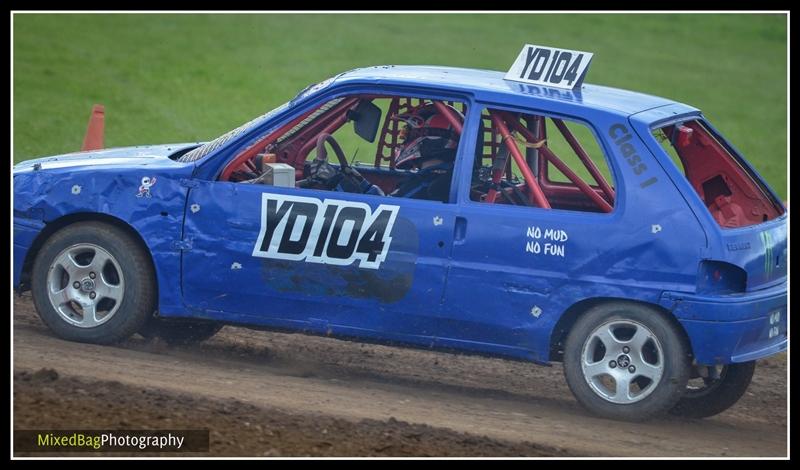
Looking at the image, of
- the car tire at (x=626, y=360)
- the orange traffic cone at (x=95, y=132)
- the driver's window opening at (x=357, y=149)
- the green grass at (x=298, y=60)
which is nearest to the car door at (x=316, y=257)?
the driver's window opening at (x=357, y=149)

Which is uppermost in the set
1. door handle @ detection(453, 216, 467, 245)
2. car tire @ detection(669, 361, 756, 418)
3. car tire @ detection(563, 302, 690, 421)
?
door handle @ detection(453, 216, 467, 245)

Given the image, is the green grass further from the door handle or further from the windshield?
the door handle

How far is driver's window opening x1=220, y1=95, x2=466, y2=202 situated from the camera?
8.12 m

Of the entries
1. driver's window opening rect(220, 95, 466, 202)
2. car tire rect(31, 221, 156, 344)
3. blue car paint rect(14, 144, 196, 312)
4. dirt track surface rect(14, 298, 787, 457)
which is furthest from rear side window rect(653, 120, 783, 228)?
car tire rect(31, 221, 156, 344)

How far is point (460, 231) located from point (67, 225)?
240 centimetres

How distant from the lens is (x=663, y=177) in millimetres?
7629

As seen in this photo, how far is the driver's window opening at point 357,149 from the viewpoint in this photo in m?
8.12

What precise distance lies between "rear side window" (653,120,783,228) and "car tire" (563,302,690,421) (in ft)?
3.69

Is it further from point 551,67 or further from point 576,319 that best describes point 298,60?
point 576,319

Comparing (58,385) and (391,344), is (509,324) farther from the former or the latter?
(58,385)

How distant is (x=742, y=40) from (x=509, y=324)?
22502 millimetres

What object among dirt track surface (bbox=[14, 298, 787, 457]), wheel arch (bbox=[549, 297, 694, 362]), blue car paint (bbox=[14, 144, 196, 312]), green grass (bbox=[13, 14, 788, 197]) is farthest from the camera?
green grass (bbox=[13, 14, 788, 197])

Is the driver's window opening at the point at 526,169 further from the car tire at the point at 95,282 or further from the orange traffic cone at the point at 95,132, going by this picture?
the orange traffic cone at the point at 95,132
